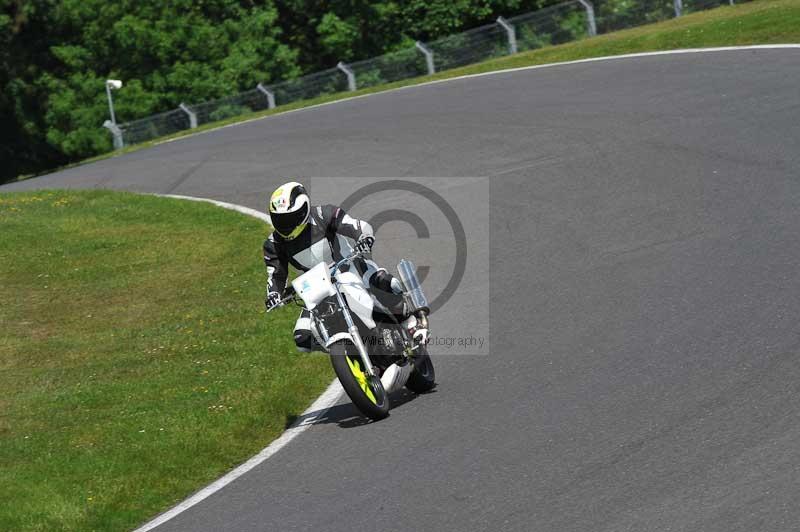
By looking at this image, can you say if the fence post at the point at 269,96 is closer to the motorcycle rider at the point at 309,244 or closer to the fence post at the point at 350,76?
the fence post at the point at 350,76

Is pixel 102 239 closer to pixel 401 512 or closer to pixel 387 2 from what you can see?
pixel 401 512

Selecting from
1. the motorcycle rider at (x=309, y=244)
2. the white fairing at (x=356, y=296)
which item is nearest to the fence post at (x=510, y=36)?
the motorcycle rider at (x=309, y=244)

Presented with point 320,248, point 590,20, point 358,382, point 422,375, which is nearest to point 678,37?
point 590,20

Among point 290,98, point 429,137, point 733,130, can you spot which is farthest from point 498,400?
point 290,98

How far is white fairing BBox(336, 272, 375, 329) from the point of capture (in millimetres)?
9328

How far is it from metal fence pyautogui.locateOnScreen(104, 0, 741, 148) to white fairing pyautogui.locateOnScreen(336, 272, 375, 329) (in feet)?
77.5

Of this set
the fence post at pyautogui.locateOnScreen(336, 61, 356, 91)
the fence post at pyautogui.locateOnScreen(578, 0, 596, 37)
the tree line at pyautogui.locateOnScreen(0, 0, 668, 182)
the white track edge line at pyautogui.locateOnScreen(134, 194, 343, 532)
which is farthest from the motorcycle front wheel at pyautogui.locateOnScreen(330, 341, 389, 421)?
the tree line at pyautogui.locateOnScreen(0, 0, 668, 182)

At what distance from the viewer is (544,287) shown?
39.7 ft

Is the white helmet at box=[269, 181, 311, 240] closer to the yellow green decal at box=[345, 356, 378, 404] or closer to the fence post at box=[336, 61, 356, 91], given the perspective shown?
the yellow green decal at box=[345, 356, 378, 404]

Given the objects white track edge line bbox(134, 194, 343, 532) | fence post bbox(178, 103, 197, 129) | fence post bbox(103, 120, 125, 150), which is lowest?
fence post bbox(103, 120, 125, 150)

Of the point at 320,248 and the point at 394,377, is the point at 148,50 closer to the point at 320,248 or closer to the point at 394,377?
the point at 320,248

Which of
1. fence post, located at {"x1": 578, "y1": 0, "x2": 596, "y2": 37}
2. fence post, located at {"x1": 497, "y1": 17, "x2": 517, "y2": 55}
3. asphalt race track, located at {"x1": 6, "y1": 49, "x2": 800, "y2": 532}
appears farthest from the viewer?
fence post, located at {"x1": 497, "y1": 17, "x2": 517, "y2": 55}

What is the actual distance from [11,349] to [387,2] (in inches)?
1374

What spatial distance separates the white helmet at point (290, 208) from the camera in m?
9.19
